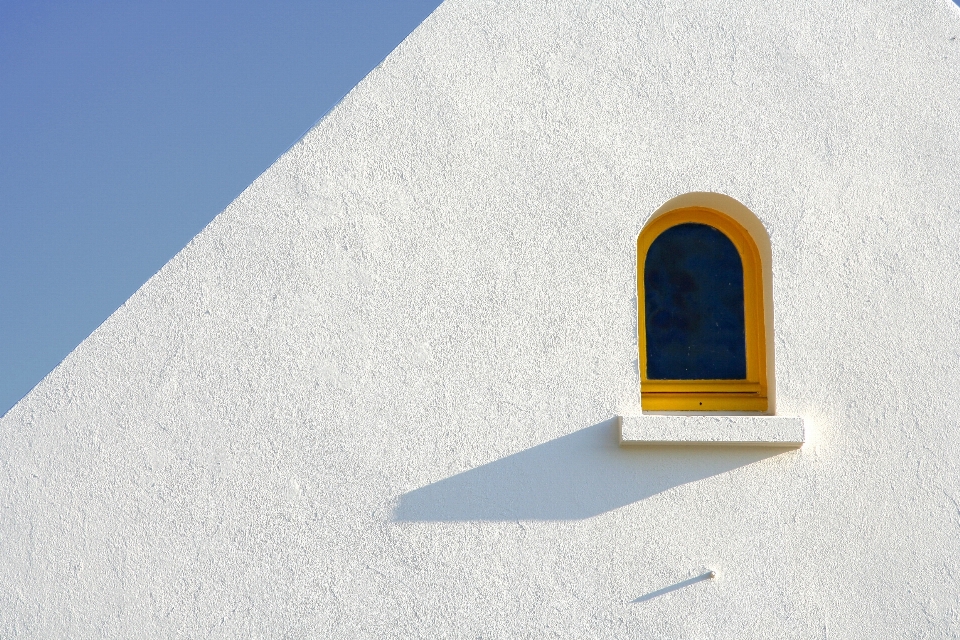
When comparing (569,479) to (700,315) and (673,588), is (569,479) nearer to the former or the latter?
(673,588)

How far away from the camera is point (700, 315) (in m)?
4.45

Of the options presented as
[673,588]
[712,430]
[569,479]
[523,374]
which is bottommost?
[673,588]

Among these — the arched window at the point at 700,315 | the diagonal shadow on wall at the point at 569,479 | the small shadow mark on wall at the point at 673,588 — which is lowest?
the small shadow mark on wall at the point at 673,588

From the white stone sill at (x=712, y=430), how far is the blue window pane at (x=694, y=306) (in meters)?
0.46

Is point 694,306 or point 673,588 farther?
point 694,306

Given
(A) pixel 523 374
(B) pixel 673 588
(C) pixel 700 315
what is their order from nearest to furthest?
1. (B) pixel 673 588
2. (A) pixel 523 374
3. (C) pixel 700 315

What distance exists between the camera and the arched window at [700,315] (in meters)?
4.38

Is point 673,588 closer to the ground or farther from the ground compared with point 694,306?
closer to the ground

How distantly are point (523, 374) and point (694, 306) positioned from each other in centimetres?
91

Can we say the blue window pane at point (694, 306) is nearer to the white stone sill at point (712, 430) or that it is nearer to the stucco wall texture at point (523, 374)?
the stucco wall texture at point (523, 374)

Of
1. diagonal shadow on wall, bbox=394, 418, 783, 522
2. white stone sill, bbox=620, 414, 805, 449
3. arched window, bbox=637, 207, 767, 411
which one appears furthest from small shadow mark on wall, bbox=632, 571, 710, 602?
arched window, bbox=637, 207, 767, 411

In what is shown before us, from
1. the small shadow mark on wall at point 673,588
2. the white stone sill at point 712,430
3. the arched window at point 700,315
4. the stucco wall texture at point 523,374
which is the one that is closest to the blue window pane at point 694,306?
the arched window at point 700,315

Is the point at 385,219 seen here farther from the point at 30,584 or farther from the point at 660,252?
the point at 30,584

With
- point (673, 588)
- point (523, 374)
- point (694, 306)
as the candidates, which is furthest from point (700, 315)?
point (673, 588)
